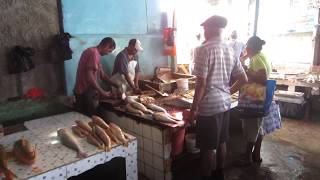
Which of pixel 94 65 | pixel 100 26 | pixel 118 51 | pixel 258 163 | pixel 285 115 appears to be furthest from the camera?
pixel 285 115

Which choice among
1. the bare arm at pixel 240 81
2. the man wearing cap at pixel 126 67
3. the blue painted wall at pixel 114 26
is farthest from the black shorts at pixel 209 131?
the blue painted wall at pixel 114 26

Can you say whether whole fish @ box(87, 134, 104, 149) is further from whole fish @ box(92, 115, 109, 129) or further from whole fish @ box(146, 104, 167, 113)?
whole fish @ box(146, 104, 167, 113)

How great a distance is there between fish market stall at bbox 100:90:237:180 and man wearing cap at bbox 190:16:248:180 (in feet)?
1.45

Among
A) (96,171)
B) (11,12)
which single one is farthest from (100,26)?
(96,171)

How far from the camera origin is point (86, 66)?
4.32 metres

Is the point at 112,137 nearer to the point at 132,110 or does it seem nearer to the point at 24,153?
the point at 24,153

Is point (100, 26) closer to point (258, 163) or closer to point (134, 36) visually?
point (134, 36)

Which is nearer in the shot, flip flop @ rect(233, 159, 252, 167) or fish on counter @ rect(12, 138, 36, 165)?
fish on counter @ rect(12, 138, 36, 165)

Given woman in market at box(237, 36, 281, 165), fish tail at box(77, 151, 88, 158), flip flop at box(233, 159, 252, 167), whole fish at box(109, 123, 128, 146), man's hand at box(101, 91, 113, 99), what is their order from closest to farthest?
1. fish tail at box(77, 151, 88, 158)
2. whole fish at box(109, 123, 128, 146)
3. woman in market at box(237, 36, 281, 165)
4. flip flop at box(233, 159, 252, 167)
5. man's hand at box(101, 91, 113, 99)

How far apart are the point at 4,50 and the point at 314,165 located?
532 cm

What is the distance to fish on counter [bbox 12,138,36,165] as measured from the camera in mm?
2662

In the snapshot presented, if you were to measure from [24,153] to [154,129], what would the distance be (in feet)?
5.56

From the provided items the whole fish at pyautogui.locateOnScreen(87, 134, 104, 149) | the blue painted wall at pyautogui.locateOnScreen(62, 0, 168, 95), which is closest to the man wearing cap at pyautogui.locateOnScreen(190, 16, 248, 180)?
the whole fish at pyautogui.locateOnScreen(87, 134, 104, 149)

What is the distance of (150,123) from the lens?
12.7 ft
